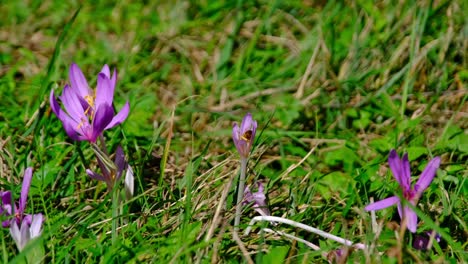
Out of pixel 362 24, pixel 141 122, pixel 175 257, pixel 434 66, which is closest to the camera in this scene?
pixel 175 257

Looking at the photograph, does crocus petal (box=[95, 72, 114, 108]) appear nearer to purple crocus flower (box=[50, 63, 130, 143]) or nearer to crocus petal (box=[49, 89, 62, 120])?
purple crocus flower (box=[50, 63, 130, 143])

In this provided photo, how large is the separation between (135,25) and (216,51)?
47cm

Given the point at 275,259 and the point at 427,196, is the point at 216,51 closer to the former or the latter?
the point at 427,196

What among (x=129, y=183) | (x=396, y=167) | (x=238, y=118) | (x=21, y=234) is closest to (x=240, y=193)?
(x=129, y=183)

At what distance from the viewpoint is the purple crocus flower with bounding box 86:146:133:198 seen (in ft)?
6.55

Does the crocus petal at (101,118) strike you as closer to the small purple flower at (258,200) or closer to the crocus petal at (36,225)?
the crocus petal at (36,225)

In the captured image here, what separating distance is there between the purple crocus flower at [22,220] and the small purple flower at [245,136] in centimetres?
54

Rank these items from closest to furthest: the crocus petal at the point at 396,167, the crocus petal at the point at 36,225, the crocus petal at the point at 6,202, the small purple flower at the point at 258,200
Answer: the crocus petal at the point at 396,167
the crocus petal at the point at 36,225
the crocus petal at the point at 6,202
the small purple flower at the point at 258,200

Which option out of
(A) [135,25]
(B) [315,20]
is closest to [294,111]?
(B) [315,20]

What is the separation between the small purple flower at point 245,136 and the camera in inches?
73.7

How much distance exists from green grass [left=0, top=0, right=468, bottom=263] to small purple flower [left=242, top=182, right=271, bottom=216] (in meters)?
A: 0.04

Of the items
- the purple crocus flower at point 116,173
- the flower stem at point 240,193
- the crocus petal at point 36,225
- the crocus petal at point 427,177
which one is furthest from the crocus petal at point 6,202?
the crocus petal at point 427,177

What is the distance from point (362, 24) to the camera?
133 inches

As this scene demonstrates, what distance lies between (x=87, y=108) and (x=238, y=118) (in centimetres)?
97
